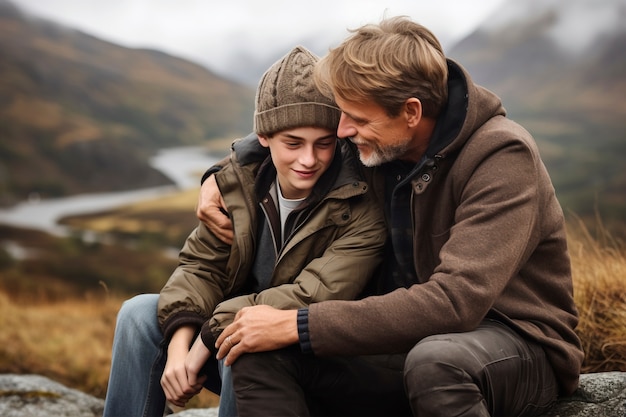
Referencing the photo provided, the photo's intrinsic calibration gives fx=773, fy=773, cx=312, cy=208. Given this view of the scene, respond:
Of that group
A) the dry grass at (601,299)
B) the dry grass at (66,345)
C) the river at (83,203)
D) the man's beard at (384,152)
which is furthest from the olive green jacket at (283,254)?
the river at (83,203)

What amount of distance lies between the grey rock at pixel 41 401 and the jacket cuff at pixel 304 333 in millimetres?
2202

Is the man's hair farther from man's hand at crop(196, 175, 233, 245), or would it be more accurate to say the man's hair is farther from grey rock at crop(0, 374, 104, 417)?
grey rock at crop(0, 374, 104, 417)

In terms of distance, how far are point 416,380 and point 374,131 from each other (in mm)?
797

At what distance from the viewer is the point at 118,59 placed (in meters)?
11.1

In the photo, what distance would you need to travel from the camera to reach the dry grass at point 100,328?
3324 mm

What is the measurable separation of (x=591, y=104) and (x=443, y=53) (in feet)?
32.3

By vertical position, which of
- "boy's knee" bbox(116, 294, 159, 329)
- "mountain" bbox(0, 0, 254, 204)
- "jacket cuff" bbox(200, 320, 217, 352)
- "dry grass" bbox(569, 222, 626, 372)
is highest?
"mountain" bbox(0, 0, 254, 204)

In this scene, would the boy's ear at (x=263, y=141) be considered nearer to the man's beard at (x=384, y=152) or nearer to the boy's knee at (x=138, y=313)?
the man's beard at (x=384, y=152)

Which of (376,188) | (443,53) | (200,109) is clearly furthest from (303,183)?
(200,109)

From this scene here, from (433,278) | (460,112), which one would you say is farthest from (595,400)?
(460,112)

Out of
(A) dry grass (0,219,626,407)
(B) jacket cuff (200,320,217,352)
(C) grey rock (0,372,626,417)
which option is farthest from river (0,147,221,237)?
(B) jacket cuff (200,320,217,352)

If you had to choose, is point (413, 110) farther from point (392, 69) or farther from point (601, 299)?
point (601, 299)

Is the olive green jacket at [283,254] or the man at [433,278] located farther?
the olive green jacket at [283,254]

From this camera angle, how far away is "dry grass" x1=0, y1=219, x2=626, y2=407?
332 centimetres
